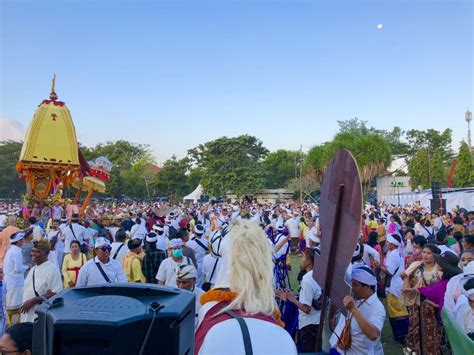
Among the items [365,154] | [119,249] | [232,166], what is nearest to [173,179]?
[232,166]

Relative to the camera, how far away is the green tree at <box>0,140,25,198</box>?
160 feet

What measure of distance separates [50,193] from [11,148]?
3800 cm

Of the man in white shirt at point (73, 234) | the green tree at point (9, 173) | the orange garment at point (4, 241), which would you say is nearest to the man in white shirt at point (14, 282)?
the orange garment at point (4, 241)

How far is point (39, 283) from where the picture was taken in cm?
456

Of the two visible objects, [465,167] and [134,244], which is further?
[465,167]

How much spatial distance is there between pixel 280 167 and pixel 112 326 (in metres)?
66.8

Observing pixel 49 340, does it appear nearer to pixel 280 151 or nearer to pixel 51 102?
pixel 51 102

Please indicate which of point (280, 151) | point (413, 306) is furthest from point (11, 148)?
point (413, 306)

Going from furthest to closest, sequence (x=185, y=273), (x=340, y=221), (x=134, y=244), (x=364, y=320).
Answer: (x=134, y=244), (x=185, y=273), (x=364, y=320), (x=340, y=221)

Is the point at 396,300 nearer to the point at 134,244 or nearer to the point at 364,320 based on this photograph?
the point at 364,320

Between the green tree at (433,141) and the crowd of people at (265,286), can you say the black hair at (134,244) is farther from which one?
the green tree at (433,141)

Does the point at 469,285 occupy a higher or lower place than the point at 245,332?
lower

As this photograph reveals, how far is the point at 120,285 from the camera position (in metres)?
1.73

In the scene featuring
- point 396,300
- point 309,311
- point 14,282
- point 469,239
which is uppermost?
point 469,239
